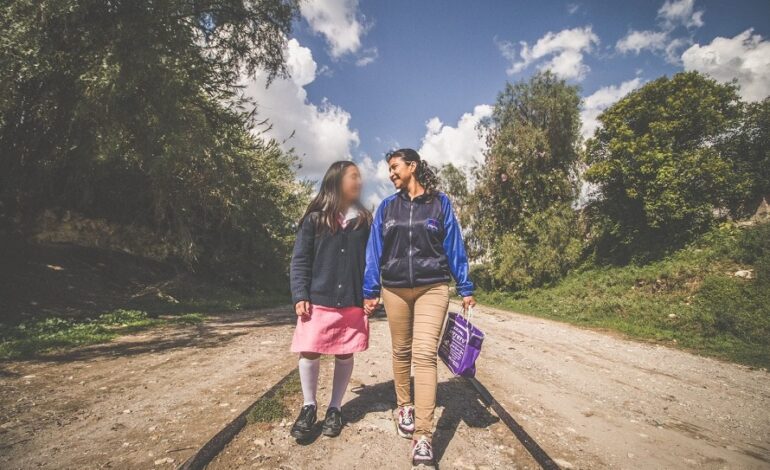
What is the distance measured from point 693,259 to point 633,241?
408 centimetres

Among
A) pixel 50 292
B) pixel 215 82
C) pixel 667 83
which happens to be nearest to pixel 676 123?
pixel 667 83

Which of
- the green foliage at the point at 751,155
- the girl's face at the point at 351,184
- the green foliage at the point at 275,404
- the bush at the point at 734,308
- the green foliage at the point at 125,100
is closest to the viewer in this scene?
the girl's face at the point at 351,184

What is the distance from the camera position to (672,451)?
10.5 feet

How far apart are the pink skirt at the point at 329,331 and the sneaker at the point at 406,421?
67cm

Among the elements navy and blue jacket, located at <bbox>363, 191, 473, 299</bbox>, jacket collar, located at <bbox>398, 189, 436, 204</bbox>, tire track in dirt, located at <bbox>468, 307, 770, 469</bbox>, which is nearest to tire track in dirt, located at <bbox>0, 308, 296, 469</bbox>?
navy and blue jacket, located at <bbox>363, 191, 473, 299</bbox>

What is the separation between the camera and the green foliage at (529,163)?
21.4m

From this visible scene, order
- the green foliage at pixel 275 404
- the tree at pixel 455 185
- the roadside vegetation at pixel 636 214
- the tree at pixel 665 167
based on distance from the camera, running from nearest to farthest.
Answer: the green foliage at pixel 275 404 → the roadside vegetation at pixel 636 214 → the tree at pixel 665 167 → the tree at pixel 455 185

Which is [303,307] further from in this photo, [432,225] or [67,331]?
[67,331]

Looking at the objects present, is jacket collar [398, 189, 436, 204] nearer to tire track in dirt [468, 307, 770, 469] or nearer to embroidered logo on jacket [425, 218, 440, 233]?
embroidered logo on jacket [425, 218, 440, 233]

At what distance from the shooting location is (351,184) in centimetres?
320

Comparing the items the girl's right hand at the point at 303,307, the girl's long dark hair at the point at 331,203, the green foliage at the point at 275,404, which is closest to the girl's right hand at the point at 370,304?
the girl's right hand at the point at 303,307

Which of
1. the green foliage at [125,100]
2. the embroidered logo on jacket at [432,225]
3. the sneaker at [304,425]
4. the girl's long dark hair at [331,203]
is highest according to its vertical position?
the green foliage at [125,100]

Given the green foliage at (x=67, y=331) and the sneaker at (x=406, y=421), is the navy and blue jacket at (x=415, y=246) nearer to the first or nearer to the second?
the sneaker at (x=406, y=421)

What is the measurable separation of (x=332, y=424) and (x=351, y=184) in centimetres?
213
